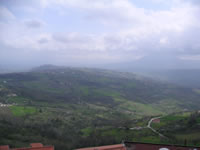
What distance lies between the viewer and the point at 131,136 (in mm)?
43531

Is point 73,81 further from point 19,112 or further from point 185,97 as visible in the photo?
point 19,112

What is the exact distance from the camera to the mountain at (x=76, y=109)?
130ft

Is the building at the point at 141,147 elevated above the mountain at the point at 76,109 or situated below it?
above

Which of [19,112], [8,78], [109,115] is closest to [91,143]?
[19,112]

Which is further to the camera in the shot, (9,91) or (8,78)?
(8,78)

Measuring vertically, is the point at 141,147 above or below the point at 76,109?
above

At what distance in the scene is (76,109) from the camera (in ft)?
315

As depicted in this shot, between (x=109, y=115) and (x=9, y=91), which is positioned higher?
(x=9, y=91)

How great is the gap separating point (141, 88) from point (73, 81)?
65.4m

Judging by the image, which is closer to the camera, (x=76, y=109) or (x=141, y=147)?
(x=141, y=147)

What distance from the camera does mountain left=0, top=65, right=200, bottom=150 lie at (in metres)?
39.7

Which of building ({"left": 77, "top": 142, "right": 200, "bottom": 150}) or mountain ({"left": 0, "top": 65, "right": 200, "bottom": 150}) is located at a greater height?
building ({"left": 77, "top": 142, "right": 200, "bottom": 150})

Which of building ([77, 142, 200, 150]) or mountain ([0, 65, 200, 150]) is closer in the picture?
building ([77, 142, 200, 150])

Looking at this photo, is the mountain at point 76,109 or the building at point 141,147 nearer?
the building at point 141,147
